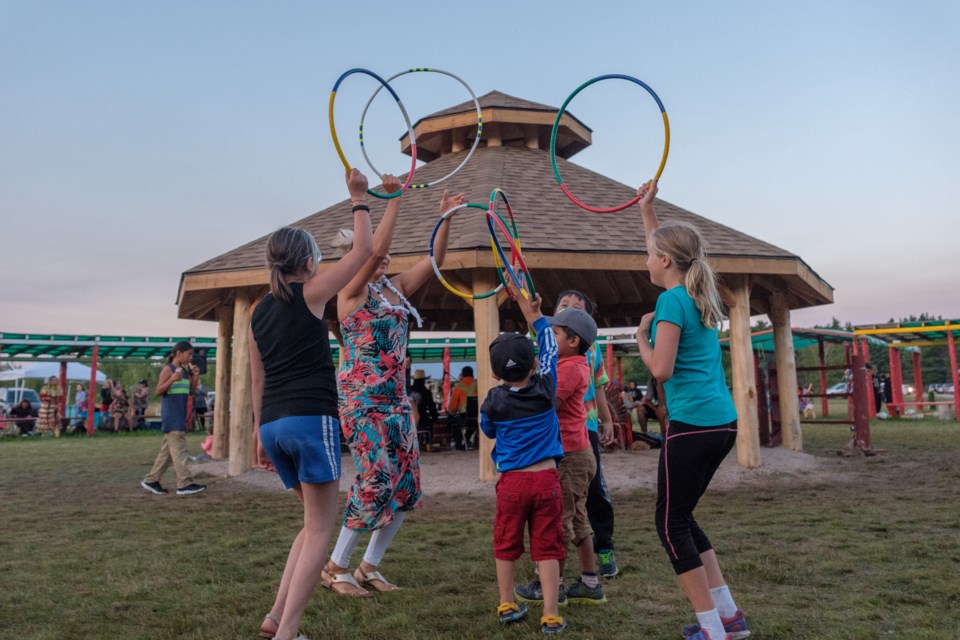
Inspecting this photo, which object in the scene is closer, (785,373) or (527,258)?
(527,258)

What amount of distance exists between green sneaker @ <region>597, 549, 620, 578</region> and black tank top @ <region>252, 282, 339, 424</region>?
2312mm

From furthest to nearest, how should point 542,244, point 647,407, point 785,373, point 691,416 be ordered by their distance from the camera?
point 647,407 < point 785,373 < point 542,244 < point 691,416

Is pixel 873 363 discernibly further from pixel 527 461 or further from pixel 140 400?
pixel 527 461

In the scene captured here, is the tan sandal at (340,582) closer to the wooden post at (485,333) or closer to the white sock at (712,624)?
the white sock at (712,624)

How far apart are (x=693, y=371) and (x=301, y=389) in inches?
72.7

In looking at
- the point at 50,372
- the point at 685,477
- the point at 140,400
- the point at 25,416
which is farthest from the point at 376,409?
the point at 50,372

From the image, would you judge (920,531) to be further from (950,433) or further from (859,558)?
(950,433)

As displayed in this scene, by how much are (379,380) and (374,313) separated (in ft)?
1.34

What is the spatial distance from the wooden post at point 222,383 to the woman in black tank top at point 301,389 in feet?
33.8

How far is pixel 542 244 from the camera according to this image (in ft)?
31.1

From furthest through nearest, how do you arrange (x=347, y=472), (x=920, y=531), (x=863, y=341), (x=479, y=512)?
(x=863, y=341)
(x=347, y=472)
(x=479, y=512)
(x=920, y=531)

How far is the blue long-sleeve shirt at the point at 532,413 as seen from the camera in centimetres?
379

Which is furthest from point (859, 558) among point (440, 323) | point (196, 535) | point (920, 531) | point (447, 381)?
point (447, 381)

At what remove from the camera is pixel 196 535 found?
662 cm
